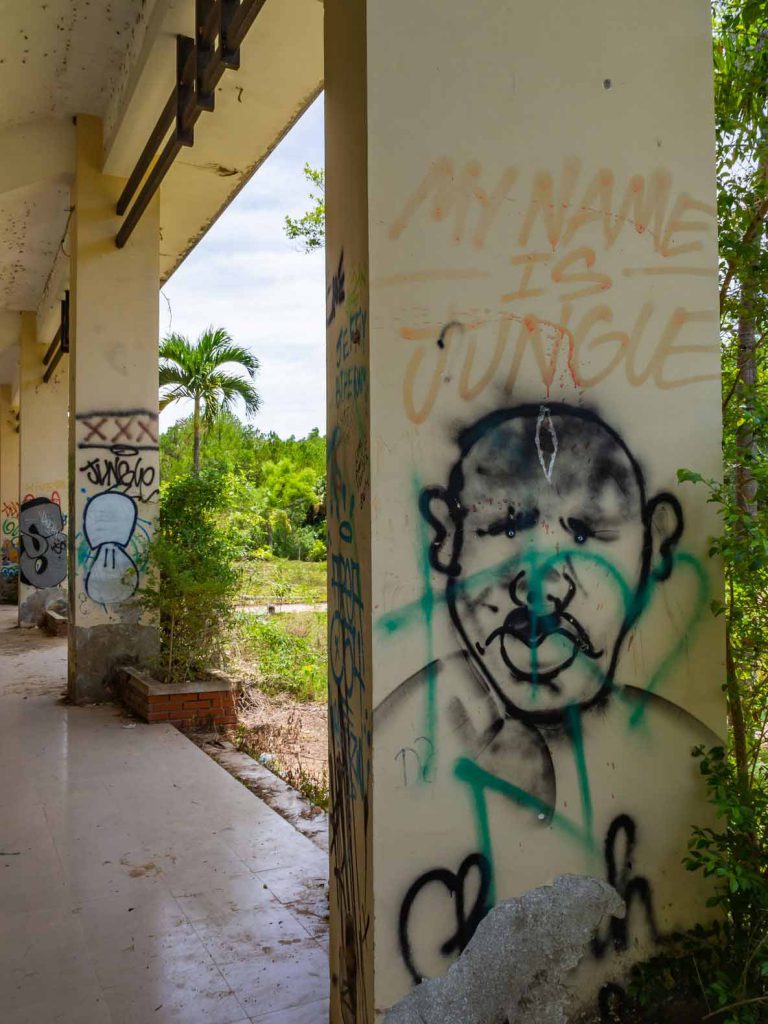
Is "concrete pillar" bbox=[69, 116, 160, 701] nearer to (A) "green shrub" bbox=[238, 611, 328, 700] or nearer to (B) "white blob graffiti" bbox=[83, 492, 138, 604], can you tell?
(B) "white blob graffiti" bbox=[83, 492, 138, 604]

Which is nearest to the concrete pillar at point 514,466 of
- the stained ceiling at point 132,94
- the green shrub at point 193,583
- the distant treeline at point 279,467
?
the stained ceiling at point 132,94

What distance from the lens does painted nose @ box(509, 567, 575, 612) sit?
2.44 m

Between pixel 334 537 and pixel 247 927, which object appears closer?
pixel 334 537

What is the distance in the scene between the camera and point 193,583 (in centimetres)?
734

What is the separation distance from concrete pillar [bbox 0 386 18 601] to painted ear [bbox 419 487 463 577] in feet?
58.9

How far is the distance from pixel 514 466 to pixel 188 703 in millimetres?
5230

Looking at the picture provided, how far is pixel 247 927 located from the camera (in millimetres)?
3443

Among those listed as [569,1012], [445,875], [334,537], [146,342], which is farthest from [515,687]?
[146,342]

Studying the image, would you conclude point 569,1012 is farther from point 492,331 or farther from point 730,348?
point 730,348

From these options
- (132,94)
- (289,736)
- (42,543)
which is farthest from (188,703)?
(42,543)

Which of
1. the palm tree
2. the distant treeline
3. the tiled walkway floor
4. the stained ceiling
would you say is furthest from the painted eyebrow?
the palm tree

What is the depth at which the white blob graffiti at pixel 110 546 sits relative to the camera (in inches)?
304

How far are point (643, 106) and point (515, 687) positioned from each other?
71.8 inches

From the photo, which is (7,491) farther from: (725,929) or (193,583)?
(725,929)
